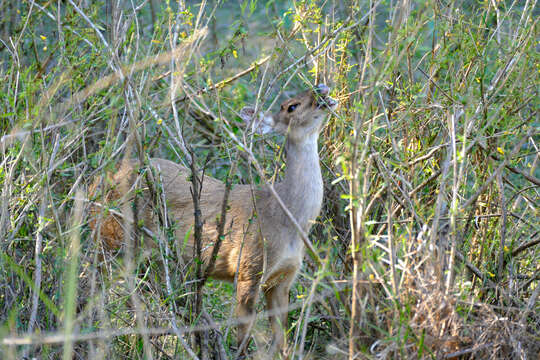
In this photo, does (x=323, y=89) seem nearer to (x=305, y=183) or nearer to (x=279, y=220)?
(x=305, y=183)

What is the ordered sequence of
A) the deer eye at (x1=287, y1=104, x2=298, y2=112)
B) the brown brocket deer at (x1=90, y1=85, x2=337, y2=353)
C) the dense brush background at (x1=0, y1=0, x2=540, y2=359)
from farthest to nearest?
the deer eye at (x1=287, y1=104, x2=298, y2=112)
the brown brocket deer at (x1=90, y1=85, x2=337, y2=353)
the dense brush background at (x1=0, y1=0, x2=540, y2=359)

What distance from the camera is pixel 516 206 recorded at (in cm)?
465

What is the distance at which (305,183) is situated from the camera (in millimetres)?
4719

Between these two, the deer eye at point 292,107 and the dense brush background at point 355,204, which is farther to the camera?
the deer eye at point 292,107

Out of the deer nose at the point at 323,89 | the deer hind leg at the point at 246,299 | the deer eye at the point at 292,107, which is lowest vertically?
the deer hind leg at the point at 246,299

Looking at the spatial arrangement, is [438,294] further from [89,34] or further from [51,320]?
[89,34]

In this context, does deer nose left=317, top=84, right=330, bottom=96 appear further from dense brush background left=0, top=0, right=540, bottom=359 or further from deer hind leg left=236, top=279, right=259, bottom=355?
deer hind leg left=236, top=279, right=259, bottom=355

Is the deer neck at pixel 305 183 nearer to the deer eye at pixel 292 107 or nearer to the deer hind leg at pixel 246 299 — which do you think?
the deer eye at pixel 292 107

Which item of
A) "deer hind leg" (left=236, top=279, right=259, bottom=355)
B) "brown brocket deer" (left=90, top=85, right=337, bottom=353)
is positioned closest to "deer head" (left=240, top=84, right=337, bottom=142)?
"brown brocket deer" (left=90, top=85, right=337, bottom=353)

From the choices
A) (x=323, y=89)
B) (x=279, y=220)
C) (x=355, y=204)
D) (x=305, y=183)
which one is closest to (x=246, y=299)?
(x=279, y=220)

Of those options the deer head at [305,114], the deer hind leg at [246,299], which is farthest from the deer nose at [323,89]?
the deer hind leg at [246,299]

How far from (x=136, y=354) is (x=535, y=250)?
2362 millimetres

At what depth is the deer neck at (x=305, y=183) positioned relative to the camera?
4.70m

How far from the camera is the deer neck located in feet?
15.4
